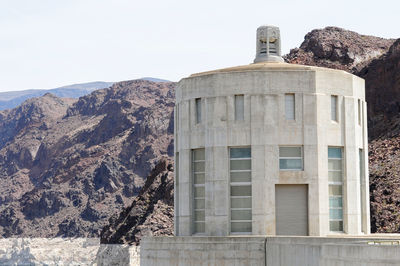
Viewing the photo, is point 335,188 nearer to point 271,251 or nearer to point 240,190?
point 240,190

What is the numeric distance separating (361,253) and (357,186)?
37.3 feet

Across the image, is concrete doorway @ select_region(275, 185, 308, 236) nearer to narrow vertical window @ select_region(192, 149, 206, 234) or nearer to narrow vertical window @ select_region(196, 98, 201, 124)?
narrow vertical window @ select_region(192, 149, 206, 234)

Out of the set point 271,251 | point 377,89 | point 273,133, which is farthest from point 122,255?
point 271,251

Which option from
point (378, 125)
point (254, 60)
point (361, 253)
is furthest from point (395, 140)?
point (361, 253)

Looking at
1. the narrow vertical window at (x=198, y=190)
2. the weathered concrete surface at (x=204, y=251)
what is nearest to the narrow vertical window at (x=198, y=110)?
the narrow vertical window at (x=198, y=190)

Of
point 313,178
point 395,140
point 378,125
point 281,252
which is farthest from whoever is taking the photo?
point 378,125

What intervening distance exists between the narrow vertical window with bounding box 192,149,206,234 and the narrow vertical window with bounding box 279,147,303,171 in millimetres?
3065

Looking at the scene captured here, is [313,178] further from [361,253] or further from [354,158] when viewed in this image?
[361,253]

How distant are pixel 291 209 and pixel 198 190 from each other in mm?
3687

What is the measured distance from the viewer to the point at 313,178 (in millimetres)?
33438

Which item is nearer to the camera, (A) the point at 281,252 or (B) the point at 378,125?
(A) the point at 281,252

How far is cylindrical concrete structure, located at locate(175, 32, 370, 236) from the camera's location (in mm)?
33281

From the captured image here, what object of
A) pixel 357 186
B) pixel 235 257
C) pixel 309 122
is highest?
pixel 309 122

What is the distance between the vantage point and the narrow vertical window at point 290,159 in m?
33.5
